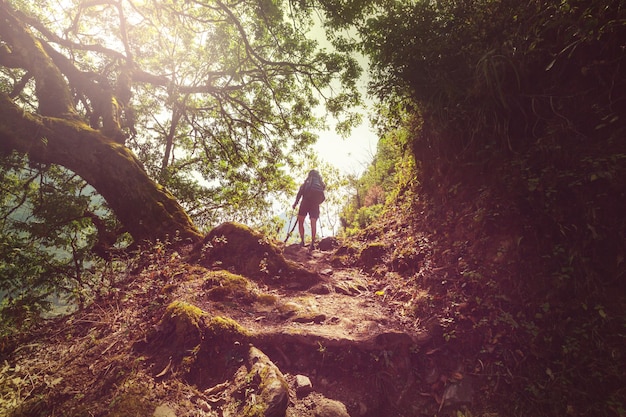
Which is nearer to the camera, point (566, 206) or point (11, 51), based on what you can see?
point (566, 206)

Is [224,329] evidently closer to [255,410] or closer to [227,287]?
[255,410]

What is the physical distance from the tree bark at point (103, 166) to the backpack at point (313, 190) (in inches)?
131

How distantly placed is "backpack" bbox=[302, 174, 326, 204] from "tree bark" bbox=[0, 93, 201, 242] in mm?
3338

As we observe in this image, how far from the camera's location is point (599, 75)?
10.2 ft

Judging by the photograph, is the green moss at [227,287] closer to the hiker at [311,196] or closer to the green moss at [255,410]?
the green moss at [255,410]

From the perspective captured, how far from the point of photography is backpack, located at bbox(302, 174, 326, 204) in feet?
25.6

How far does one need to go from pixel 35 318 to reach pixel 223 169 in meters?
9.93

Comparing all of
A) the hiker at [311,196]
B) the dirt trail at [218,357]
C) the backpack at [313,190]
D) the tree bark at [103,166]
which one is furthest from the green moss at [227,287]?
the backpack at [313,190]

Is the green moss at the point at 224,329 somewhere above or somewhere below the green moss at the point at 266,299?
below

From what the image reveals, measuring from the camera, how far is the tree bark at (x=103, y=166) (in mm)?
5301

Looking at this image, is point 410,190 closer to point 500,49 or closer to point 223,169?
point 500,49

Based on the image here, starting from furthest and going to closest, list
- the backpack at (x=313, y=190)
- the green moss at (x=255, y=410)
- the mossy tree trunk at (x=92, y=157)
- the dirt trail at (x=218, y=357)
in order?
the backpack at (x=313, y=190), the mossy tree trunk at (x=92, y=157), the dirt trail at (x=218, y=357), the green moss at (x=255, y=410)

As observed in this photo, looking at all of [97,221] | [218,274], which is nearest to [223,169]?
[97,221]

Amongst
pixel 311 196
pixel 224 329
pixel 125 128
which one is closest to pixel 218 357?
pixel 224 329
